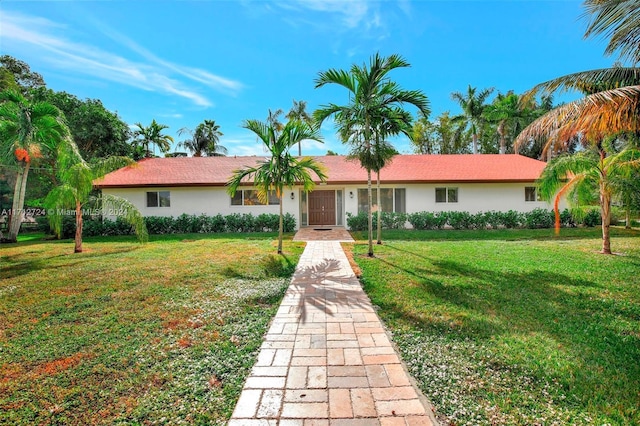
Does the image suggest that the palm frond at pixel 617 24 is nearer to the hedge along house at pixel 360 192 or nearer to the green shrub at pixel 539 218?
the hedge along house at pixel 360 192

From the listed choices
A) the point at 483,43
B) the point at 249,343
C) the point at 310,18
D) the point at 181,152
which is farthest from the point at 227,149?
the point at 249,343

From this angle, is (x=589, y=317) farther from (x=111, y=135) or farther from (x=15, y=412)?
(x=111, y=135)

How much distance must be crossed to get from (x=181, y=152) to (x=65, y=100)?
12072 millimetres

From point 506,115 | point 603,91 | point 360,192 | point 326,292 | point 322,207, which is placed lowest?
point 326,292

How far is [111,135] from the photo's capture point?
786 inches

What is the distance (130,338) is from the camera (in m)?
3.69

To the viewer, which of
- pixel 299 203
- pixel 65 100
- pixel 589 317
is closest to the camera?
pixel 589 317

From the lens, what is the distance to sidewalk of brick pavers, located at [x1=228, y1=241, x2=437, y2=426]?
2299mm

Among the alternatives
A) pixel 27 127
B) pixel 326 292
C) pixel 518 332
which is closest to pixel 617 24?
pixel 518 332

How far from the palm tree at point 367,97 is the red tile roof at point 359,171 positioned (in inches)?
258

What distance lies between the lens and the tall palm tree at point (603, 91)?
6.05m

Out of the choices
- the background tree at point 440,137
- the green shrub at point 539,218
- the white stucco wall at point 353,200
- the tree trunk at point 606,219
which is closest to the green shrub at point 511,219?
the green shrub at point 539,218

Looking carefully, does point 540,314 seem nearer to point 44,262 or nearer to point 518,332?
point 518,332

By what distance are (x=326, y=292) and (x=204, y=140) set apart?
29.5 meters
